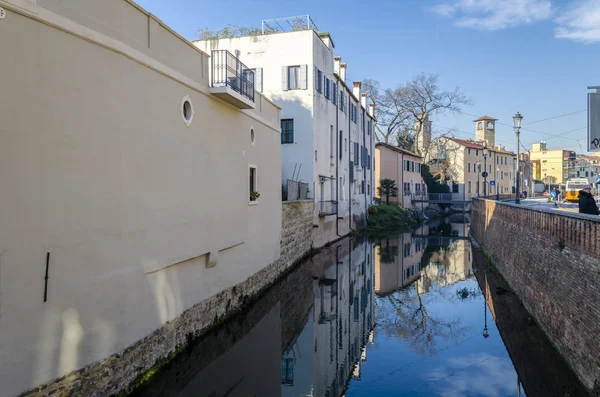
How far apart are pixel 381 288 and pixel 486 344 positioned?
21.5ft

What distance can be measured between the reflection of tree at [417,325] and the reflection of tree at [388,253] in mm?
7184

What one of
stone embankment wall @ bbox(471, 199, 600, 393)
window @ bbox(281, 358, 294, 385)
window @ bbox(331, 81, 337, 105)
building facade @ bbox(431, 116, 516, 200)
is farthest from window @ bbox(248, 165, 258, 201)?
building facade @ bbox(431, 116, 516, 200)

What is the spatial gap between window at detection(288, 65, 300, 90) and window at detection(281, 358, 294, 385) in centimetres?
1490

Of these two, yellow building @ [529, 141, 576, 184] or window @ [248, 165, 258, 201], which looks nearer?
window @ [248, 165, 258, 201]

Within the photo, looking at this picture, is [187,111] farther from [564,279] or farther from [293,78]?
[293,78]

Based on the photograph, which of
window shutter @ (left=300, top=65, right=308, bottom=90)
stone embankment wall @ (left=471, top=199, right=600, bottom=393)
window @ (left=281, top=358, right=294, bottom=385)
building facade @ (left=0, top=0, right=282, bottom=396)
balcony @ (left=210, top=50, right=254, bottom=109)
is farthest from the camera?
window shutter @ (left=300, top=65, right=308, bottom=90)

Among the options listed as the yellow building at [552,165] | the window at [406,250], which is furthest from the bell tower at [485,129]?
the window at [406,250]

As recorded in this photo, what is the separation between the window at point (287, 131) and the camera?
21.4 meters

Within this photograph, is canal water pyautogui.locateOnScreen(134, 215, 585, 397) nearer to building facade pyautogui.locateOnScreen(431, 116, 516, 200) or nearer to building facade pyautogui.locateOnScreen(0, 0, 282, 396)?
building facade pyautogui.locateOnScreen(0, 0, 282, 396)

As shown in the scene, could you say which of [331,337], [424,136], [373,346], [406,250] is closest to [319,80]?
[406,250]

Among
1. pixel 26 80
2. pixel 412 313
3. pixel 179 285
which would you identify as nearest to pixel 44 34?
pixel 26 80

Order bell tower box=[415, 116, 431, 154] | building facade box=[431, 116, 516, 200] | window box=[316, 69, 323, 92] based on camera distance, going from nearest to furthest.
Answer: window box=[316, 69, 323, 92]
bell tower box=[415, 116, 431, 154]
building facade box=[431, 116, 516, 200]

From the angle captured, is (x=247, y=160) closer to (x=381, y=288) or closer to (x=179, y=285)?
(x=179, y=285)

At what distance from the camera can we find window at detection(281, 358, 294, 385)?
27.1 feet
